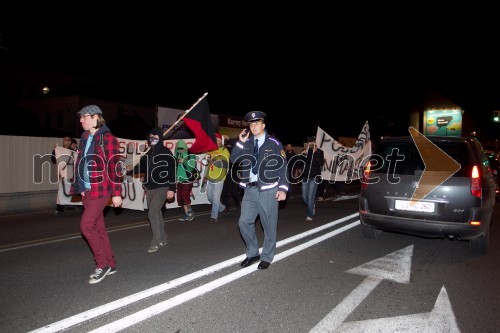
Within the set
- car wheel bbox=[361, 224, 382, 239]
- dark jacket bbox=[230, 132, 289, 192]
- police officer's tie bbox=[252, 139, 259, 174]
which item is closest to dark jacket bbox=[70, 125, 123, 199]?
dark jacket bbox=[230, 132, 289, 192]

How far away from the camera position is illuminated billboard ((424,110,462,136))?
4356cm

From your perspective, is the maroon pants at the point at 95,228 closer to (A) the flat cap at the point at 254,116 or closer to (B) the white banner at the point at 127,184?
(A) the flat cap at the point at 254,116

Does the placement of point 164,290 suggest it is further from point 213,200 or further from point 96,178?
point 213,200

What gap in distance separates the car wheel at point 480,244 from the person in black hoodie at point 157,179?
445 cm

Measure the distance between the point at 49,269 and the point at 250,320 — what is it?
115 inches

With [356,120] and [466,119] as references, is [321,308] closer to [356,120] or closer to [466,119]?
[356,120]

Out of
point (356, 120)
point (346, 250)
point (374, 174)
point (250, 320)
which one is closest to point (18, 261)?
point (250, 320)

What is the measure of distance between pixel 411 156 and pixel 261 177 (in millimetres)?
2557

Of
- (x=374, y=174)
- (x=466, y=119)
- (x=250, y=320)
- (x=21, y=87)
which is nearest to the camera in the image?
(x=250, y=320)

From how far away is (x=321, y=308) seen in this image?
152 inches

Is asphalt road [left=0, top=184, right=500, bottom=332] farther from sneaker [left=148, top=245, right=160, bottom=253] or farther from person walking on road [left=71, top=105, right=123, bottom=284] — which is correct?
person walking on road [left=71, top=105, right=123, bottom=284]

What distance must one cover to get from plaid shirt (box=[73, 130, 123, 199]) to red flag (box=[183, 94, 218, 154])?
12.3 ft

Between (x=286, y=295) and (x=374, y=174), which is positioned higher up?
(x=374, y=174)

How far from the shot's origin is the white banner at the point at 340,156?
14273 millimetres
